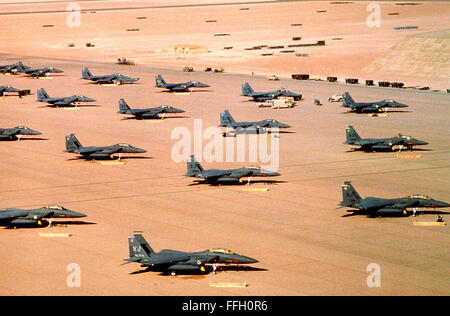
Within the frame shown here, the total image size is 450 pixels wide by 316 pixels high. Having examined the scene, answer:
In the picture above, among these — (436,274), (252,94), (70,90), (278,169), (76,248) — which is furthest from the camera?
(70,90)

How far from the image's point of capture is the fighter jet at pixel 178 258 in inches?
2176

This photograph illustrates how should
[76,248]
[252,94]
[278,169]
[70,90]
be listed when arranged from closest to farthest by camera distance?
1. [76,248]
2. [278,169]
3. [252,94]
4. [70,90]

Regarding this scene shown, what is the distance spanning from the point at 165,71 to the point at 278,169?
322 feet

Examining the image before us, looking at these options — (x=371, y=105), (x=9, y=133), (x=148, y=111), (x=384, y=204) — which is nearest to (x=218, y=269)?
(x=384, y=204)

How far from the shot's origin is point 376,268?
5634 centimetres

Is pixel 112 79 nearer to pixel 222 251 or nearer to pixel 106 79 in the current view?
pixel 106 79

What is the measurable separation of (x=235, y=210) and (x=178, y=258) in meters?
17.7

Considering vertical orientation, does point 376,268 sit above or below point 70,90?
below

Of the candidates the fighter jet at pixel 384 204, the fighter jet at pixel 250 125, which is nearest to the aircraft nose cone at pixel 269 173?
the fighter jet at pixel 384 204

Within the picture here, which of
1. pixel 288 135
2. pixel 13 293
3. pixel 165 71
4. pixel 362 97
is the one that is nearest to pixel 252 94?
pixel 362 97

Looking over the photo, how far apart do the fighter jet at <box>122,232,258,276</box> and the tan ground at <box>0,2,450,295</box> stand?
2.26 ft
